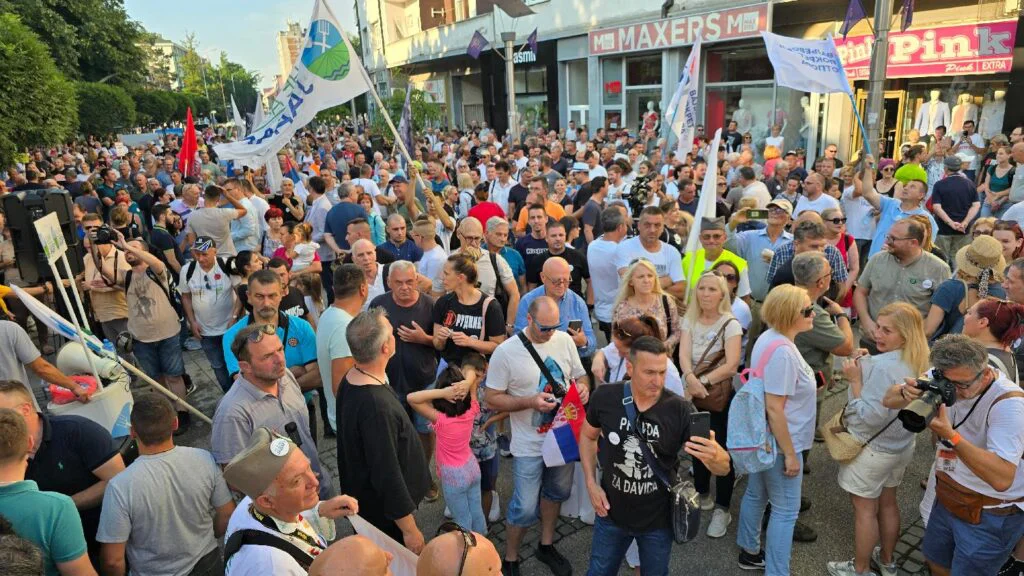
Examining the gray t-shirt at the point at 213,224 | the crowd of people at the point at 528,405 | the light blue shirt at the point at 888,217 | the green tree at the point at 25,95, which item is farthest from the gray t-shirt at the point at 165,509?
the green tree at the point at 25,95

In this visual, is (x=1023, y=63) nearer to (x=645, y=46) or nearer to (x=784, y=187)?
(x=784, y=187)

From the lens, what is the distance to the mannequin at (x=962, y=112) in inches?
542

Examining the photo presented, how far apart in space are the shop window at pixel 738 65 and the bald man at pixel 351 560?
63.1 feet

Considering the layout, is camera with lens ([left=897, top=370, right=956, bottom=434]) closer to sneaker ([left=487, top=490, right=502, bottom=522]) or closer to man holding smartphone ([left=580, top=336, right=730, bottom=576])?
man holding smartphone ([left=580, top=336, right=730, bottom=576])

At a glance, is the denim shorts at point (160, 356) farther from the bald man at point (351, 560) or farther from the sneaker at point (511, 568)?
the bald man at point (351, 560)

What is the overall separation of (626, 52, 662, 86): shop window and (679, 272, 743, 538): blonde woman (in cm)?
1915

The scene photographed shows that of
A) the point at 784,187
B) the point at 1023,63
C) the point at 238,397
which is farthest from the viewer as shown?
the point at 1023,63

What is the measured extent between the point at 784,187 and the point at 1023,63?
730 centimetres

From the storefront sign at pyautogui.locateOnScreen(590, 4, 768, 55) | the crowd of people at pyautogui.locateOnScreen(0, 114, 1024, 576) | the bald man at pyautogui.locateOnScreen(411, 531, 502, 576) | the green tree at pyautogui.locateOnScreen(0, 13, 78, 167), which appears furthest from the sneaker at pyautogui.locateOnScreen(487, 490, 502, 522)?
the storefront sign at pyautogui.locateOnScreen(590, 4, 768, 55)

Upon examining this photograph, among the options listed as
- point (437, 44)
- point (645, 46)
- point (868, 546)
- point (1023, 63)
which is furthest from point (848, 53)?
point (437, 44)

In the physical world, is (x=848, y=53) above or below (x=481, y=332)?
above

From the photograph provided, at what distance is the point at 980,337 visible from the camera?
3.61 m

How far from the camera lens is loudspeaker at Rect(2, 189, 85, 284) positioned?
6.97 metres

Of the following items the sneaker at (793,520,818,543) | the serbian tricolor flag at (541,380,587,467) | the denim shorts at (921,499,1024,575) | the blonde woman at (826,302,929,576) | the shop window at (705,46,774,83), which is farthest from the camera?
the shop window at (705,46,774,83)
